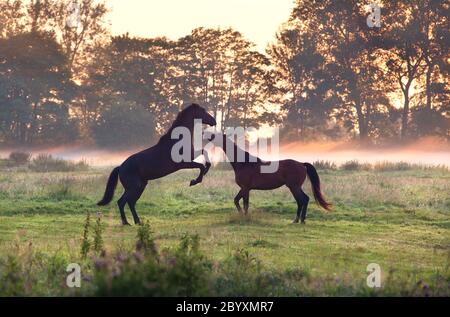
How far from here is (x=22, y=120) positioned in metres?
56.3

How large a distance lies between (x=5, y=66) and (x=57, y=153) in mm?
8431

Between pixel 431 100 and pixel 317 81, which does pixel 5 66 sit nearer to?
pixel 317 81

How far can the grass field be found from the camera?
991 cm

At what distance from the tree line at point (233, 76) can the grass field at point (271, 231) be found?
28.9 metres

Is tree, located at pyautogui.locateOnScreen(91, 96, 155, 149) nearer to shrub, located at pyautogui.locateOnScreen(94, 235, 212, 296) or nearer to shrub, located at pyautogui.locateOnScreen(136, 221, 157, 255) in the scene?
shrub, located at pyautogui.locateOnScreen(136, 221, 157, 255)

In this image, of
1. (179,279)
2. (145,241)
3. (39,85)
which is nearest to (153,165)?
(145,241)

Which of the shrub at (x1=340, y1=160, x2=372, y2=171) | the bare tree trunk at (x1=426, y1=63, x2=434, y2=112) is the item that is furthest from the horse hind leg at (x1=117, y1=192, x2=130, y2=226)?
the bare tree trunk at (x1=426, y1=63, x2=434, y2=112)

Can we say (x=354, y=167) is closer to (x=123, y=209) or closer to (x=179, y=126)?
(x=179, y=126)

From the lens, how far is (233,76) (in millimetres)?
62125

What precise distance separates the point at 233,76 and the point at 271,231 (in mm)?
47052

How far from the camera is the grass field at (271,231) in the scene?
991 centimetres

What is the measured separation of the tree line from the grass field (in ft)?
94.7

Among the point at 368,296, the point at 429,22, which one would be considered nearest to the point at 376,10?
the point at 429,22

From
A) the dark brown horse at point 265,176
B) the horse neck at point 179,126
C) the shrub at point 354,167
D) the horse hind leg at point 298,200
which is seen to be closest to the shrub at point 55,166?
the shrub at point 354,167
